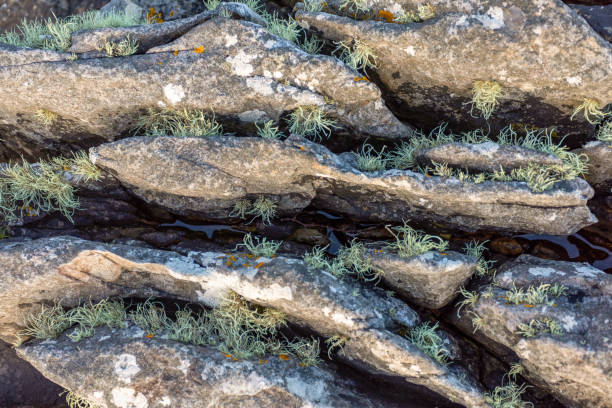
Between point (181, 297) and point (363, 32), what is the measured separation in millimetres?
4887

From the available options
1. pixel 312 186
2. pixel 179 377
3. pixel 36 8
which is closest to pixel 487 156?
pixel 312 186

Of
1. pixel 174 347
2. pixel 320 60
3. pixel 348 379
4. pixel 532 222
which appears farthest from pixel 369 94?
pixel 174 347

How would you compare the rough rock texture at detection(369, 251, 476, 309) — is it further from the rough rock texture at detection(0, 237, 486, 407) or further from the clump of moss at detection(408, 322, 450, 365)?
the clump of moss at detection(408, 322, 450, 365)

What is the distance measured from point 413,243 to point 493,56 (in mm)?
2871

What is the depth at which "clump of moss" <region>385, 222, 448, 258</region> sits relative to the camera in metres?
5.92

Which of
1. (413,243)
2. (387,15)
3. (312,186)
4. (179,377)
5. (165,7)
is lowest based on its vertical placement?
(179,377)

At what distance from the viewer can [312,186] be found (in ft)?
21.2

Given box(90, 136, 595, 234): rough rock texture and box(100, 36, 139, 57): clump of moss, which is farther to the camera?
box(100, 36, 139, 57): clump of moss

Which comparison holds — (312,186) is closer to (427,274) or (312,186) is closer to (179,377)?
(427,274)

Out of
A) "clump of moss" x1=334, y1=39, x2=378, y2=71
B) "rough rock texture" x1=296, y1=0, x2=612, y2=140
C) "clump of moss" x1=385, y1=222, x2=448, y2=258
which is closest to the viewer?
"rough rock texture" x1=296, y1=0, x2=612, y2=140

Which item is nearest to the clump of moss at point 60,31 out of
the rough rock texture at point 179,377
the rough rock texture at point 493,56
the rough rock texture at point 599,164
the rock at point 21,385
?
the rough rock texture at point 493,56

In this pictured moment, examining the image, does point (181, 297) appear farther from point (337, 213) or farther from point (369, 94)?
point (369, 94)

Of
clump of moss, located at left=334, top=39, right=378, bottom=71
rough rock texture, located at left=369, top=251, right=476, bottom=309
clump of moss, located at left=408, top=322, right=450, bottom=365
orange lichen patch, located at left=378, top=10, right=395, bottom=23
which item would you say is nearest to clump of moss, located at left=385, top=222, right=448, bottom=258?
rough rock texture, located at left=369, top=251, right=476, bottom=309

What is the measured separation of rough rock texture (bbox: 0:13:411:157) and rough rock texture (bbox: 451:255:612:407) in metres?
3.24
